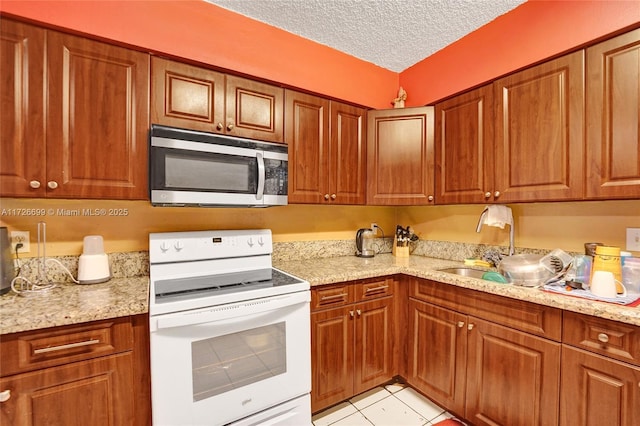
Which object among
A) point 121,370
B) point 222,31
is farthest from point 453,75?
point 121,370

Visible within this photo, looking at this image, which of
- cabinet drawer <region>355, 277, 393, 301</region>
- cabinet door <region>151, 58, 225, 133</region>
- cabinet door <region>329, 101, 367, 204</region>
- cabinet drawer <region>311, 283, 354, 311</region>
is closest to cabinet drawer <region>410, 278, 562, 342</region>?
cabinet drawer <region>355, 277, 393, 301</region>

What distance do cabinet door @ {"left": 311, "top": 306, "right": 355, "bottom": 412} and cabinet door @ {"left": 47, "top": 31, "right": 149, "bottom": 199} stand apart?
1210mm

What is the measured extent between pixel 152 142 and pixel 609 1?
7.83 ft

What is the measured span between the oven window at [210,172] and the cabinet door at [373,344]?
1.05m

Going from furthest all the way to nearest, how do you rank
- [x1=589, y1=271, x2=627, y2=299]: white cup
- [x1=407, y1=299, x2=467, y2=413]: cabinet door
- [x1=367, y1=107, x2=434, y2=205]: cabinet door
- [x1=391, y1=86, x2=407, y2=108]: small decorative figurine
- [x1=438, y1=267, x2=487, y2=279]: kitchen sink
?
1. [x1=391, y1=86, x2=407, y2=108]: small decorative figurine
2. [x1=367, y1=107, x2=434, y2=205]: cabinet door
3. [x1=438, y1=267, x2=487, y2=279]: kitchen sink
4. [x1=407, y1=299, x2=467, y2=413]: cabinet door
5. [x1=589, y1=271, x2=627, y2=299]: white cup

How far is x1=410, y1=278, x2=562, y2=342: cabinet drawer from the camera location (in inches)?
49.5

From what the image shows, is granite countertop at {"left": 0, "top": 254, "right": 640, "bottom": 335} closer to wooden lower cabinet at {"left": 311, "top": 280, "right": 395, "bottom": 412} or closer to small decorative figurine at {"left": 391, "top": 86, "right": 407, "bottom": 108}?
wooden lower cabinet at {"left": 311, "top": 280, "right": 395, "bottom": 412}

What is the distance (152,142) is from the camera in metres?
1.39

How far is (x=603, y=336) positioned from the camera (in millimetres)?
1100

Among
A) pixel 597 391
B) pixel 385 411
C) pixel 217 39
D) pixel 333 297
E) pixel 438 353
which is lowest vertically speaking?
pixel 385 411

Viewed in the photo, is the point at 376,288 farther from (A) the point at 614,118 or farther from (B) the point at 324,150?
(A) the point at 614,118

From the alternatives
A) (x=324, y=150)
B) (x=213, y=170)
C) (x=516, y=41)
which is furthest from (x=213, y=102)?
(x=516, y=41)

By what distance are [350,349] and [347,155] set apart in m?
1.31

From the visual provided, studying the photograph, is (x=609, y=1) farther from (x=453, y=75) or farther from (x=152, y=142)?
(x=152, y=142)
